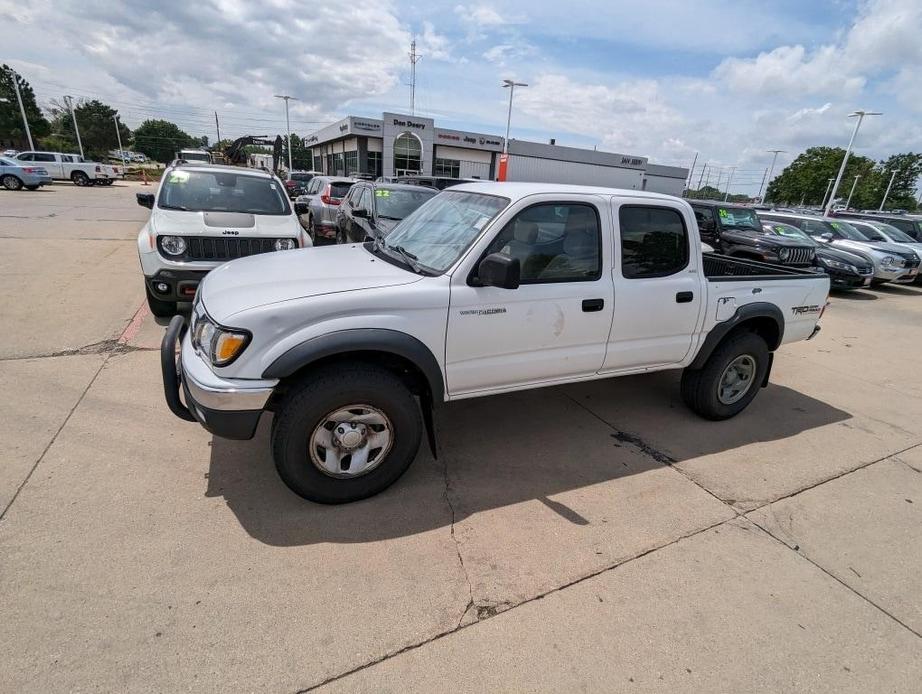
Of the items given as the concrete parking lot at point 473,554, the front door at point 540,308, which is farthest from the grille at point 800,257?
the front door at point 540,308

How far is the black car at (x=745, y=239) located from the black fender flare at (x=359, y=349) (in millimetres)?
9803

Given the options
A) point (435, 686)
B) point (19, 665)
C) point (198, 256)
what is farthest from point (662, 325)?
point (198, 256)

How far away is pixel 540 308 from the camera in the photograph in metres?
3.06

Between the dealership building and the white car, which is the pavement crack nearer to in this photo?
the white car

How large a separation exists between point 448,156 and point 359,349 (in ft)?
157

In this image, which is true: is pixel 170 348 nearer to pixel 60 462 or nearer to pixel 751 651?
pixel 60 462

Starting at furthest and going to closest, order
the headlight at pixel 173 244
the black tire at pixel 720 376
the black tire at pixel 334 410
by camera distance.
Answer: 1. the headlight at pixel 173 244
2. the black tire at pixel 720 376
3. the black tire at pixel 334 410

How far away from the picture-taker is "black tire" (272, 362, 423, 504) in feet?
8.47

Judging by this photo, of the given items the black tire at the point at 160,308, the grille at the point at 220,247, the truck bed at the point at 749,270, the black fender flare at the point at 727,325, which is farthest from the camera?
the black tire at the point at 160,308

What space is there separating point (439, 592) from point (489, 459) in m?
1.24

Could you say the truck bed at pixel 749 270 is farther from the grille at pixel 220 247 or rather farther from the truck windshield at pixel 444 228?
the grille at pixel 220 247

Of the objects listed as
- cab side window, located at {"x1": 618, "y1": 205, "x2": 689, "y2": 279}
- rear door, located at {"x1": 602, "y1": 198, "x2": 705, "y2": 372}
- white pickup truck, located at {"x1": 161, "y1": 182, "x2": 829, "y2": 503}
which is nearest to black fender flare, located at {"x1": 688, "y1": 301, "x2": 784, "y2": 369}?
white pickup truck, located at {"x1": 161, "y1": 182, "x2": 829, "y2": 503}

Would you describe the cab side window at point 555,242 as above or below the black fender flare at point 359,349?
above

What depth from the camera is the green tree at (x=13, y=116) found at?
182ft
